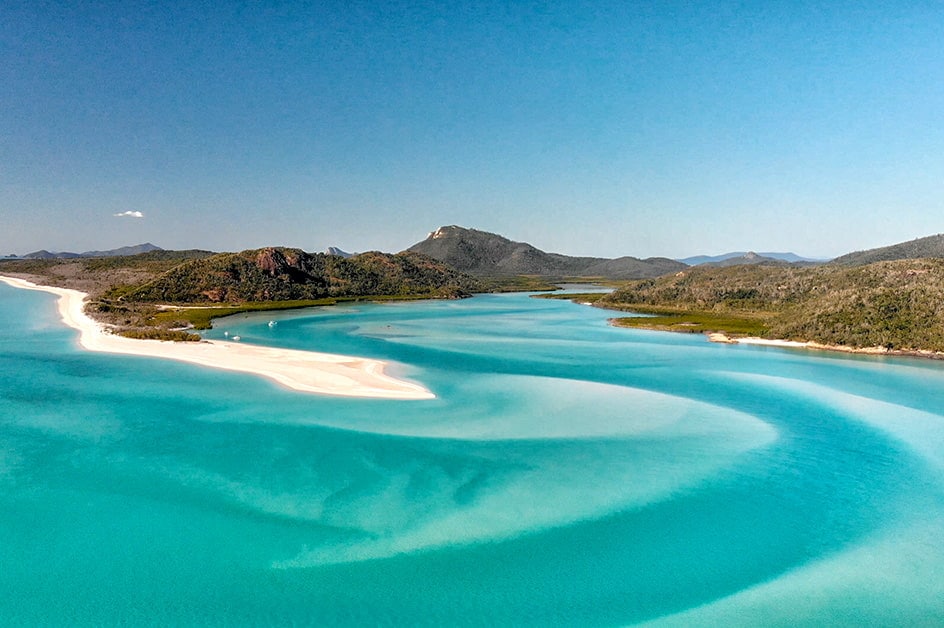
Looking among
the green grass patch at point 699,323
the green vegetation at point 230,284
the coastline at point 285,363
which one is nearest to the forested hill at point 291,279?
the green vegetation at point 230,284

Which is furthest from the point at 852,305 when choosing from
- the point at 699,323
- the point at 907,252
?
the point at 907,252

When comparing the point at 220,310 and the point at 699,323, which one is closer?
the point at 699,323

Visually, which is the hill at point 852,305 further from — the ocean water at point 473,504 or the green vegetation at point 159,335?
the green vegetation at point 159,335

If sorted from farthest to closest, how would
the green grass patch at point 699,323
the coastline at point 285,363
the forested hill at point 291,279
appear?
1. the forested hill at point 291,279
2. the green grass patch at point 699,323
3. the coastline at point 285,363

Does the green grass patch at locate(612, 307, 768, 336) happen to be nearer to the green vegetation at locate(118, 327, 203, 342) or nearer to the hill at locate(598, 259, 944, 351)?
the hill at locate(598, 259, 944, 351)

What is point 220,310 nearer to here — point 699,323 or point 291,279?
point 291,279

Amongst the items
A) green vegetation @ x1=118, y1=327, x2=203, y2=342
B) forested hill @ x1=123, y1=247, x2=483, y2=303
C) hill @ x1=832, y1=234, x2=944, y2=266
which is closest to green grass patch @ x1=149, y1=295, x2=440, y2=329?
forested hill @ x1=123, y1=247, x2=483, y2=303
